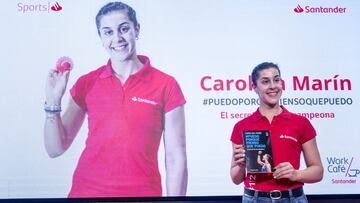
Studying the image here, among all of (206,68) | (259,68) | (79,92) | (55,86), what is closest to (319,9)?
(259,68)

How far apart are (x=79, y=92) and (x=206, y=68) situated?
80 centimetres

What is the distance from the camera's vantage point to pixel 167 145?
100 inches

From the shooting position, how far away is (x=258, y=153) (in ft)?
7.26

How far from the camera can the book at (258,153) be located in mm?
2203

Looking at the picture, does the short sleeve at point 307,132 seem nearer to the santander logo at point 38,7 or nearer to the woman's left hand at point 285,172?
the woman's left hand at point 285,172

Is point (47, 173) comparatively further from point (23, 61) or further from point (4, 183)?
point (23, 61)

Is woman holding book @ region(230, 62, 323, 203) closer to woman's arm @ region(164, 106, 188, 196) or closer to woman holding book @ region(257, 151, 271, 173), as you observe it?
woman holding book @ region(257, 151, 271, 173)

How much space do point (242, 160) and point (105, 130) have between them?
833mm

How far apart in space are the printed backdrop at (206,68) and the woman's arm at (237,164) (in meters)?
0.05

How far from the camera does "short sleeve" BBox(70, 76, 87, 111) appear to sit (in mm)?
2566

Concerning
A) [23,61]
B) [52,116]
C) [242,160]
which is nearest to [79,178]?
[52,116]

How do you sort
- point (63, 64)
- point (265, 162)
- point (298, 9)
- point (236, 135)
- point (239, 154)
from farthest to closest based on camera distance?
1. point (298, 9)
2. point (63, 64)
3. point (236, 135)
4. point (239, 154)
5. point (265, 162)

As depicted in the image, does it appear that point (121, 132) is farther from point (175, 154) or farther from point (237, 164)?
point (237, 164)

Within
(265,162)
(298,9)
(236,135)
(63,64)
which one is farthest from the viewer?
(298,9)
